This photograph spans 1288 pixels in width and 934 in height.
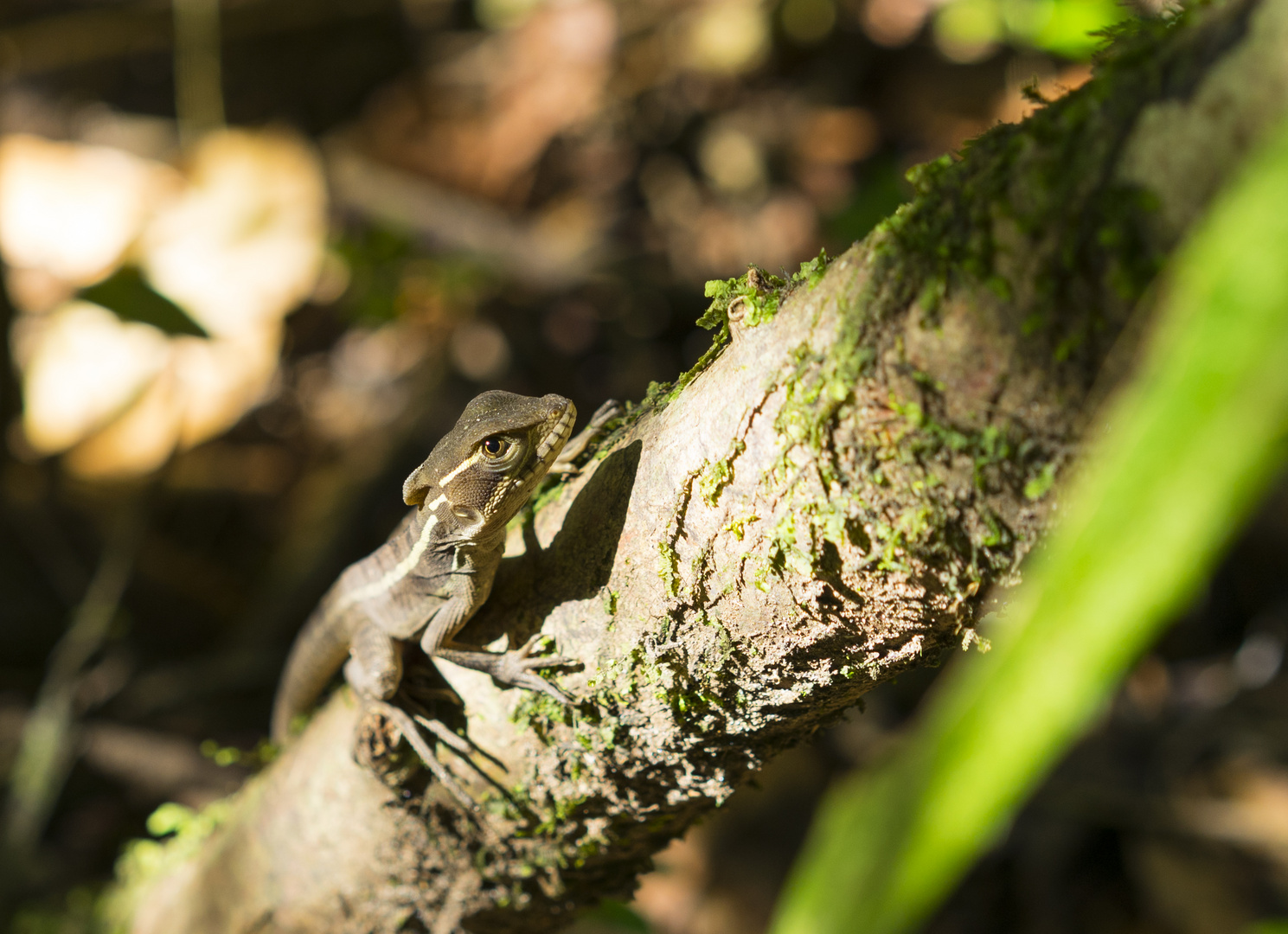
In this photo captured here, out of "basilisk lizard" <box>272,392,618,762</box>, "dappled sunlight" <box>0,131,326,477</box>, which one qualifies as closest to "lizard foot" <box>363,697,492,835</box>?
"basilisk lizard" <box>272,392,618,762</box>

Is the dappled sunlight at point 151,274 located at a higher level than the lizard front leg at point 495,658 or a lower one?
higher

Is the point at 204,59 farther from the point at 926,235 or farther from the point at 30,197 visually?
the point at 926,235

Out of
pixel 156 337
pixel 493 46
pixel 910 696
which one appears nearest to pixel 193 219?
pixel 156 337

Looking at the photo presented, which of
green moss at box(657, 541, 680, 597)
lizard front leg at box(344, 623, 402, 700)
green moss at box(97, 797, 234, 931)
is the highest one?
green moss at box(97, 797, 234, 931)

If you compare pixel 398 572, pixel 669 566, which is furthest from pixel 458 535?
pixel 669 566

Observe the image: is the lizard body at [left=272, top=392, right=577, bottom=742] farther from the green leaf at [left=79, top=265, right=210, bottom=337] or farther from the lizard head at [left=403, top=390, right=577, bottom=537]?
the green leaf at [left=79, top=265, right=210, bottom=337]

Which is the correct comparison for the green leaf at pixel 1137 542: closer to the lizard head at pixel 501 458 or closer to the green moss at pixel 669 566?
the green moss at pixel 669 566

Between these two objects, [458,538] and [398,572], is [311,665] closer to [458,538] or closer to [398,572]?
[398,572]

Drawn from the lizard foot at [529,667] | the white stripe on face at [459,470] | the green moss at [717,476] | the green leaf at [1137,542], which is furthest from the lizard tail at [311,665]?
the green leaf at [1137,542]
